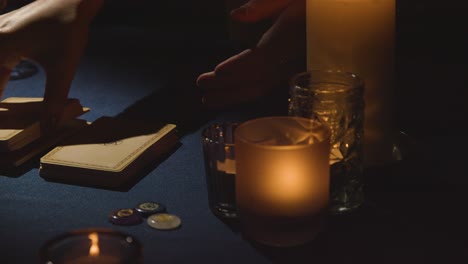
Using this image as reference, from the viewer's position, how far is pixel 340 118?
87 cm

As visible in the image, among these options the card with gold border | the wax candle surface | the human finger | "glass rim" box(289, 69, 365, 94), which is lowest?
the card with gold border

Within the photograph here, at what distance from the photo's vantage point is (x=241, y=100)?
117 centimetres

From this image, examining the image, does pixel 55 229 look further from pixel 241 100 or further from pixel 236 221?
pixel 241 100

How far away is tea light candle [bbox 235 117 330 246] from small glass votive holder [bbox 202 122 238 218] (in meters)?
0.04

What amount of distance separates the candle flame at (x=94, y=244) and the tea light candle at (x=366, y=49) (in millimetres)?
380

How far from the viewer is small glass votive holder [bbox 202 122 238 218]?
33.0 inches

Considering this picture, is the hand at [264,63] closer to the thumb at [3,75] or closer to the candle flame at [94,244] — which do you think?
the thumb at [3,75]

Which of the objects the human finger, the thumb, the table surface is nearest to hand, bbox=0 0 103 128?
the thumb

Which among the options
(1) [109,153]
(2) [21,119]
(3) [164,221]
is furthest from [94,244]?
(2) [21,119]

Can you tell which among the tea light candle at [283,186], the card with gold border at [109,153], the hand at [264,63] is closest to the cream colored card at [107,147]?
the card with gold border at [109,153]

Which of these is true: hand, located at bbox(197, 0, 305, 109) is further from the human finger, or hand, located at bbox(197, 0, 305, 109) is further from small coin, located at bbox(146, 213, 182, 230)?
small coin, located at bbox(146, 213, 182, 230)

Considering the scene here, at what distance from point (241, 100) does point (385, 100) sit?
0.30 m

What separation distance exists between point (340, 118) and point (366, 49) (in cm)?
9

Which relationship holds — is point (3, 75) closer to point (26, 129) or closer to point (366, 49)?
point (26, 129)
